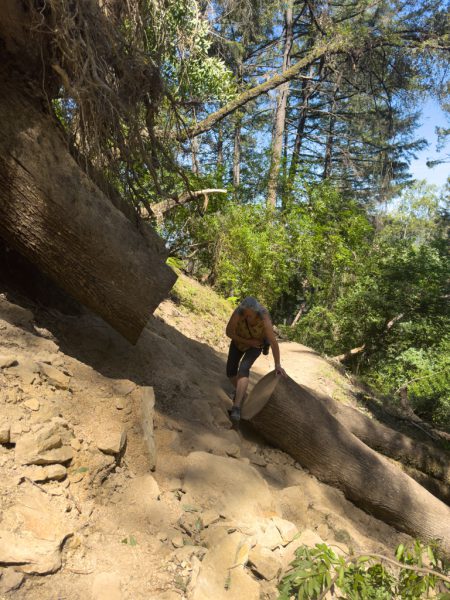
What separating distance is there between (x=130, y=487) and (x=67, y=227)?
6.06ft

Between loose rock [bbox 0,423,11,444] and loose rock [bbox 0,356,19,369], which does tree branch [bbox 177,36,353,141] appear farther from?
loose rock [bbox 0,423,11,444]

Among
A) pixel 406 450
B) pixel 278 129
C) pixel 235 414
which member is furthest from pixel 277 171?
pixel 235 414

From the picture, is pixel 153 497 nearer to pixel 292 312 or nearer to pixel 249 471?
pixel 249 471

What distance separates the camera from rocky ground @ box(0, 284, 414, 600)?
2.05m

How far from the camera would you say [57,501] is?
2.26 meters

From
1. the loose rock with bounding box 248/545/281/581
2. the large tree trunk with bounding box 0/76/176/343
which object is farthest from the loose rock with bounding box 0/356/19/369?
the loose rock with bounding box 248/545/281/581

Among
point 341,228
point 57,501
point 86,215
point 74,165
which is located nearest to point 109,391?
point 57,501

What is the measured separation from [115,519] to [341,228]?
12.9 m

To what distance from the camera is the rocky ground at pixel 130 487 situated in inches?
80.7

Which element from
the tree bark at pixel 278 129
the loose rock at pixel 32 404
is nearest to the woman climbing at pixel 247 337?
the loose rock at pixel 32 404

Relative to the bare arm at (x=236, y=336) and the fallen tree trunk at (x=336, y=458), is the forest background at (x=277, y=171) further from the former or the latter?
the fallen tree trunk at (x=336, y=458)

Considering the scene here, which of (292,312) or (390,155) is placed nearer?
(292,312)

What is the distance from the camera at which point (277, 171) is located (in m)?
14.9

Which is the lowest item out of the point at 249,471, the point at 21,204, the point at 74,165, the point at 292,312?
the point at 249,471
